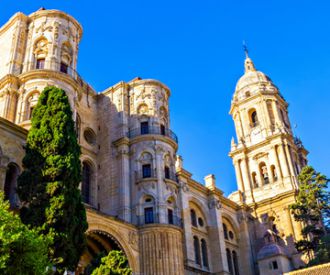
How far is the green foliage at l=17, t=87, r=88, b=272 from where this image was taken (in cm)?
1989

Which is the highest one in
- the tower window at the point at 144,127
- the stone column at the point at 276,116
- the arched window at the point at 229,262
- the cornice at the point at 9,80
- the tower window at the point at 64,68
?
the stone column at the point at 276,116

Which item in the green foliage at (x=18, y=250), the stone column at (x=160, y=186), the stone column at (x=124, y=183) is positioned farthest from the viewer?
the stone column at (x=124, y=183)

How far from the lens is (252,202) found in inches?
1955

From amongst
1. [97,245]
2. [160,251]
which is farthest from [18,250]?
[160,251]

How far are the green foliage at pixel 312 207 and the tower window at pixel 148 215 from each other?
15.4 meters

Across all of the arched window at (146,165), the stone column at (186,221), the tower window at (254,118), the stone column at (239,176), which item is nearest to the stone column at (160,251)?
the arched window at (146,165)

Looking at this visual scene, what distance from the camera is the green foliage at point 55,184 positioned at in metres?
19.9

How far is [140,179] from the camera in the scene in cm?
3347

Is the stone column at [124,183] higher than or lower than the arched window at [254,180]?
lower

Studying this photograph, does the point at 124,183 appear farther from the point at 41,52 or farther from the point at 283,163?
the point at 283,163

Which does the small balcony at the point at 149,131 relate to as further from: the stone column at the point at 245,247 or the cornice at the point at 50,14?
the stone column at the point at 245,247

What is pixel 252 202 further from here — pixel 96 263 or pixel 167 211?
pixel 96 263

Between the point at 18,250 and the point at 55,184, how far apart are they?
5.83 metres

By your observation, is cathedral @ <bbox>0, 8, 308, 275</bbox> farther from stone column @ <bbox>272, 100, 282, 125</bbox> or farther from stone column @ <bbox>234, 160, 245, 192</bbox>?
stone column @ <bbox>272, 100, 282, 125</bbox>
